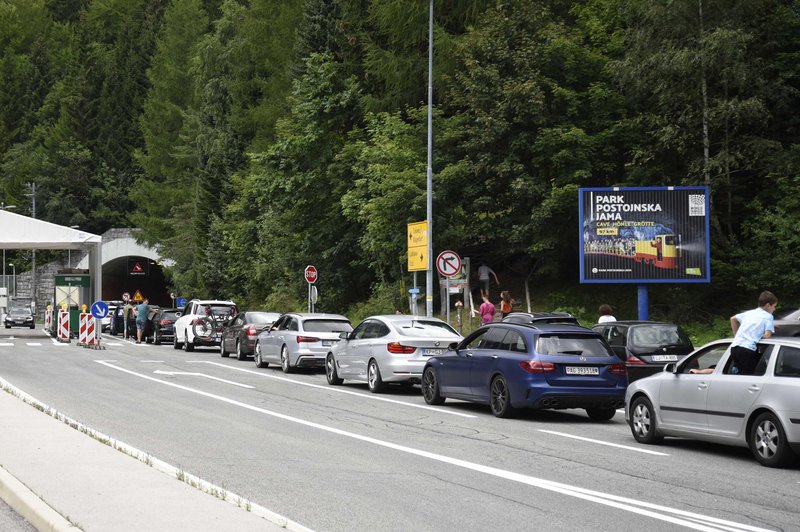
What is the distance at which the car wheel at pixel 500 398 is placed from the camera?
55.6ft

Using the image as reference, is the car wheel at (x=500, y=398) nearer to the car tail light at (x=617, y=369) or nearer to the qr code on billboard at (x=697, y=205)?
the car tail light at (x=617, y=369)

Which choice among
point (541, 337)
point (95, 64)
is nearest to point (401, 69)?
point (541, 337)

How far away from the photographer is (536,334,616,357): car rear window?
1684 centimetres

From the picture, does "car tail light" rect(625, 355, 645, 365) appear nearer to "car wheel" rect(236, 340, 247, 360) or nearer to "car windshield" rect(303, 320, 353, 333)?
"car windshield" rect(303, 320, 353, 333)

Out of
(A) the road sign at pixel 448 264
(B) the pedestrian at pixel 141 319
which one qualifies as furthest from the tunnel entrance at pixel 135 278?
(A) the road sign at pixel 448 264

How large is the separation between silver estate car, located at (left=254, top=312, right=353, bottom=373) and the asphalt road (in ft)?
17.9

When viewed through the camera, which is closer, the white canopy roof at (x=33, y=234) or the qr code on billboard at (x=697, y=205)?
the qr code on billboard at (x=697, y=205)

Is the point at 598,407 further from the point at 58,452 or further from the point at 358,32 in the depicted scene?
the point at 358,32

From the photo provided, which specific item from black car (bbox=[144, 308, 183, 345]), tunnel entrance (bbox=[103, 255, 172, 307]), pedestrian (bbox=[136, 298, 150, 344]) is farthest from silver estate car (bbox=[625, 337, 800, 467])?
tunnel entrance (bbox=[103, 255, 172, 307])

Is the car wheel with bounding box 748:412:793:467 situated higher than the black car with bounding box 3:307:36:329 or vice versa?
the black car with bounding box 3:307:36:329

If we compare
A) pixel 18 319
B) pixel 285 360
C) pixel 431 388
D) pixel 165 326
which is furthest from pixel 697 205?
pixel 18 319

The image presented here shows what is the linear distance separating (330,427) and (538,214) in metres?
23.6

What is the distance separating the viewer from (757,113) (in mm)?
33750

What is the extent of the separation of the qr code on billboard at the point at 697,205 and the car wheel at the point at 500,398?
610 inches
